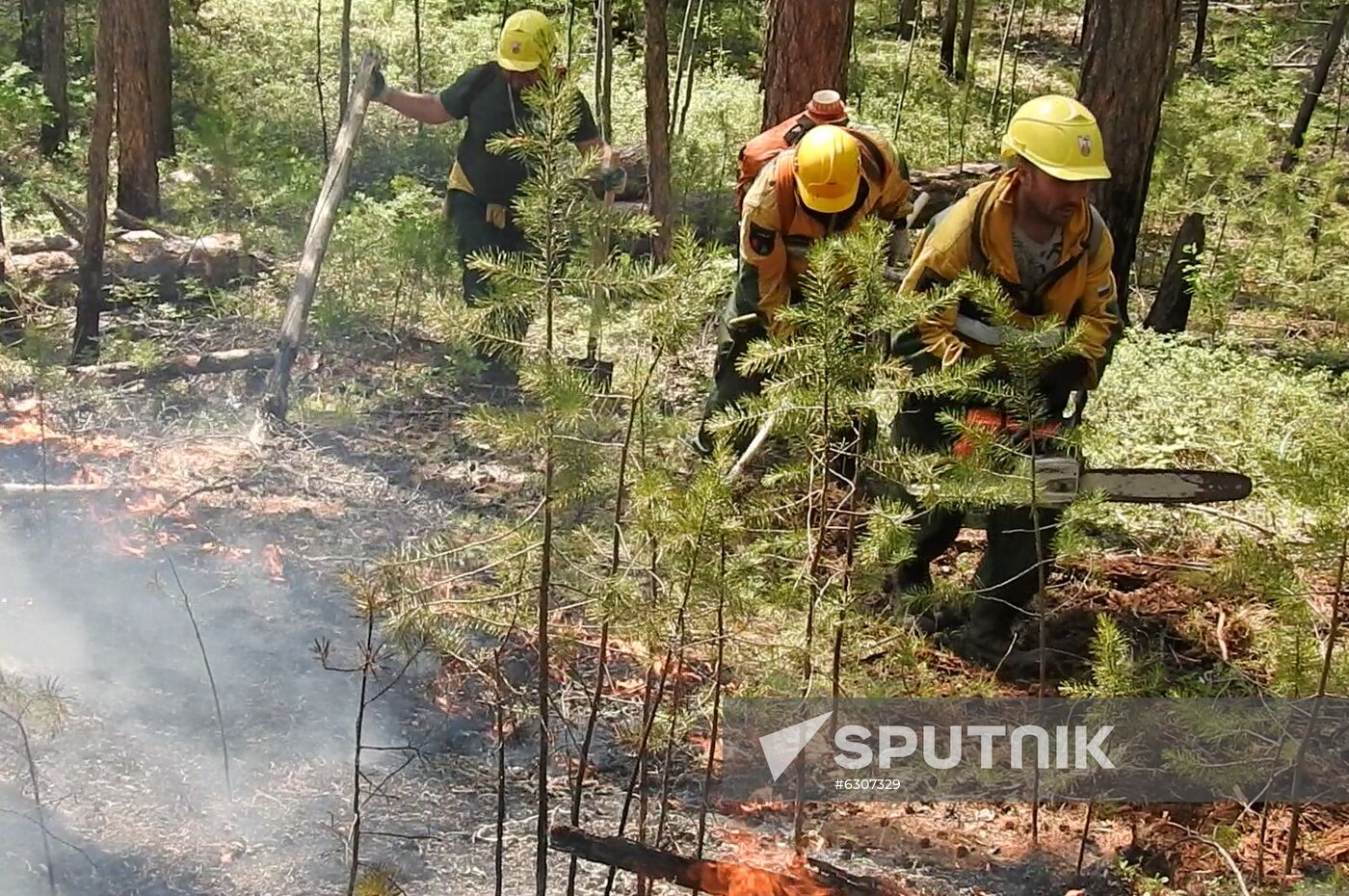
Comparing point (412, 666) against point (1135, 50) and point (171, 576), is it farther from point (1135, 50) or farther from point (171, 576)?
point (1135, 50)

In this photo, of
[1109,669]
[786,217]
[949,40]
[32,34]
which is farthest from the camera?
[949,40]

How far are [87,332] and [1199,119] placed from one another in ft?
36.9

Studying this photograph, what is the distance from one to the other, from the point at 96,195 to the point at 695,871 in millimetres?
5686

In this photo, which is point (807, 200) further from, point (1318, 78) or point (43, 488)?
point (1318, 78)

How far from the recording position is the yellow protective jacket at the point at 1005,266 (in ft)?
14.9

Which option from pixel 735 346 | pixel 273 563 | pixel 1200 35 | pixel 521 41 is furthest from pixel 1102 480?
pixel 1200 35

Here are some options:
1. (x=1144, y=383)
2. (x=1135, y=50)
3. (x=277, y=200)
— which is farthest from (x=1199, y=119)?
(x=277, y=200)

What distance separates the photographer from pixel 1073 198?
4441 mm

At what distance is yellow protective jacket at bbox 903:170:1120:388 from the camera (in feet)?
14.9

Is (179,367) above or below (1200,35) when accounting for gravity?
below

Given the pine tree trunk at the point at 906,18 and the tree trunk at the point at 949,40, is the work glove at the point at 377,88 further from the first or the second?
the pine tree trunk at the point at 906,18

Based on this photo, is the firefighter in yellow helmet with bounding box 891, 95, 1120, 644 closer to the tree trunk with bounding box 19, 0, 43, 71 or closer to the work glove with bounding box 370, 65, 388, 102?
the work glove with bounding box 370, 65, 388, 102

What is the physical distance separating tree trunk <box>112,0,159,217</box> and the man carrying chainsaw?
3906 millimetres

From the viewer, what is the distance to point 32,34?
13.5 m
